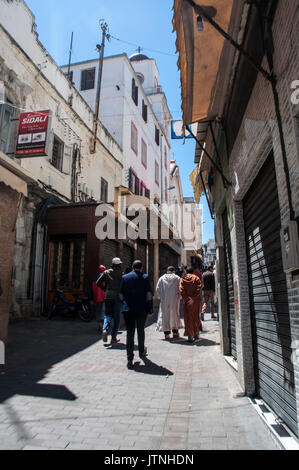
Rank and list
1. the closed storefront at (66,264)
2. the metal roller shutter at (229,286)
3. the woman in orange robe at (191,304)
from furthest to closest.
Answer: the closed storefront at (66,264) < the woman in orange robe at (191,304) < the metal roller shutter at (229,286)

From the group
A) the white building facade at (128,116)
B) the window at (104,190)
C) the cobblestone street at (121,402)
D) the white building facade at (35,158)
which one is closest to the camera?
the cobblestone street at (121,402)

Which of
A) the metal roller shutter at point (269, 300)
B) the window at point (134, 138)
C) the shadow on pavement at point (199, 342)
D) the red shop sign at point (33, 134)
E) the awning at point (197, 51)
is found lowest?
the shadow on pavement at point (199, 342)

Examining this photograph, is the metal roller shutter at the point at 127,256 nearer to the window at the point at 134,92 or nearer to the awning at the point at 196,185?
the awning at the point at 196,185

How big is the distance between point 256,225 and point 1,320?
4.89 meters

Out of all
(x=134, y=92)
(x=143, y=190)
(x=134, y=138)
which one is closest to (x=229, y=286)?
(x=143, y=190)

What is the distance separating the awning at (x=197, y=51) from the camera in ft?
11.0

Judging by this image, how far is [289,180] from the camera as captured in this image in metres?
2.59

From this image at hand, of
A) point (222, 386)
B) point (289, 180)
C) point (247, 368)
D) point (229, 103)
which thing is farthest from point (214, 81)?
point (222, 386)

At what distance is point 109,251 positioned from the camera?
1309 cm

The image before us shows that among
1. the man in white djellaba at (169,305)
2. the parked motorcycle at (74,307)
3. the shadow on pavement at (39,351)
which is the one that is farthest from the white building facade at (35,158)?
the man in white djellaba at (169,305)

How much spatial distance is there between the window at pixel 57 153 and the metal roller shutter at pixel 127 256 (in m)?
4.53

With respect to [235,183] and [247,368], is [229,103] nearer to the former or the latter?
[235,183]

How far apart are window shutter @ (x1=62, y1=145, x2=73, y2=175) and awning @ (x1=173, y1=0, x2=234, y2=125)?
32.4ft

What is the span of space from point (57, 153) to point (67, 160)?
553mm
